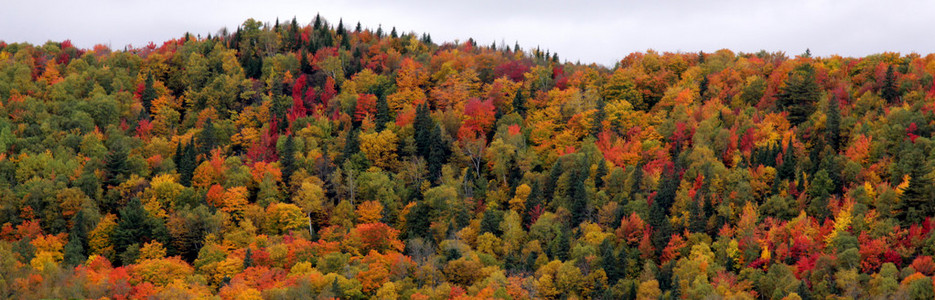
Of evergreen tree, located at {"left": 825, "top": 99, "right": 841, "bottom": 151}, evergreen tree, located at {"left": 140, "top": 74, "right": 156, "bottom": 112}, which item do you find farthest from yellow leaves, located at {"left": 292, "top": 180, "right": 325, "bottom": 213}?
evergreen tree, located at {"left": 825, "top": 99, "right": 841, "bottom": 151}

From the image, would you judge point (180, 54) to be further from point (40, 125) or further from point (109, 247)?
point (109, 247)

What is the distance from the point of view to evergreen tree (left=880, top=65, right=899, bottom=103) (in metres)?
154

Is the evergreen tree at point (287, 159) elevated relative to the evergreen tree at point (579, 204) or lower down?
elevated

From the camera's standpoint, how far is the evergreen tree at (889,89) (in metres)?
154

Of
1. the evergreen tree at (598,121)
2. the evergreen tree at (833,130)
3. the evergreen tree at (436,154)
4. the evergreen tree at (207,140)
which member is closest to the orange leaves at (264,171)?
the evergreen tree at (207,140)

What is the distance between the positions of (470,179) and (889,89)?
6126 cm

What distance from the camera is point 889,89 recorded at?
154m

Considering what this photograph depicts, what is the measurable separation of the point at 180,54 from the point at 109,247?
216 ft

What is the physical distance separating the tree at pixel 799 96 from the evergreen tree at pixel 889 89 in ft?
30.2

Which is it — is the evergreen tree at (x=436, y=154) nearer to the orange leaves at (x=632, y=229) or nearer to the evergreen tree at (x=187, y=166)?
the orange leaves at (x=632, y=229)

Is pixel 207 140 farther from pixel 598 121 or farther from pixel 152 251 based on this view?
pixel 598 121

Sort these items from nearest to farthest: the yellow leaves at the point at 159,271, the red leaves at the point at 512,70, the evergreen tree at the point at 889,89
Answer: the yellow leaves at the point at 159,271, the evergreen tree at the point at 889,89, the red leaves at the point at 512,70

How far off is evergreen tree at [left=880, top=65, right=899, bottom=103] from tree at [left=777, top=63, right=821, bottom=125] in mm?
9191

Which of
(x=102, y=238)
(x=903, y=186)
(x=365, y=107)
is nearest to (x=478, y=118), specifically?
(x=365, y=107)
